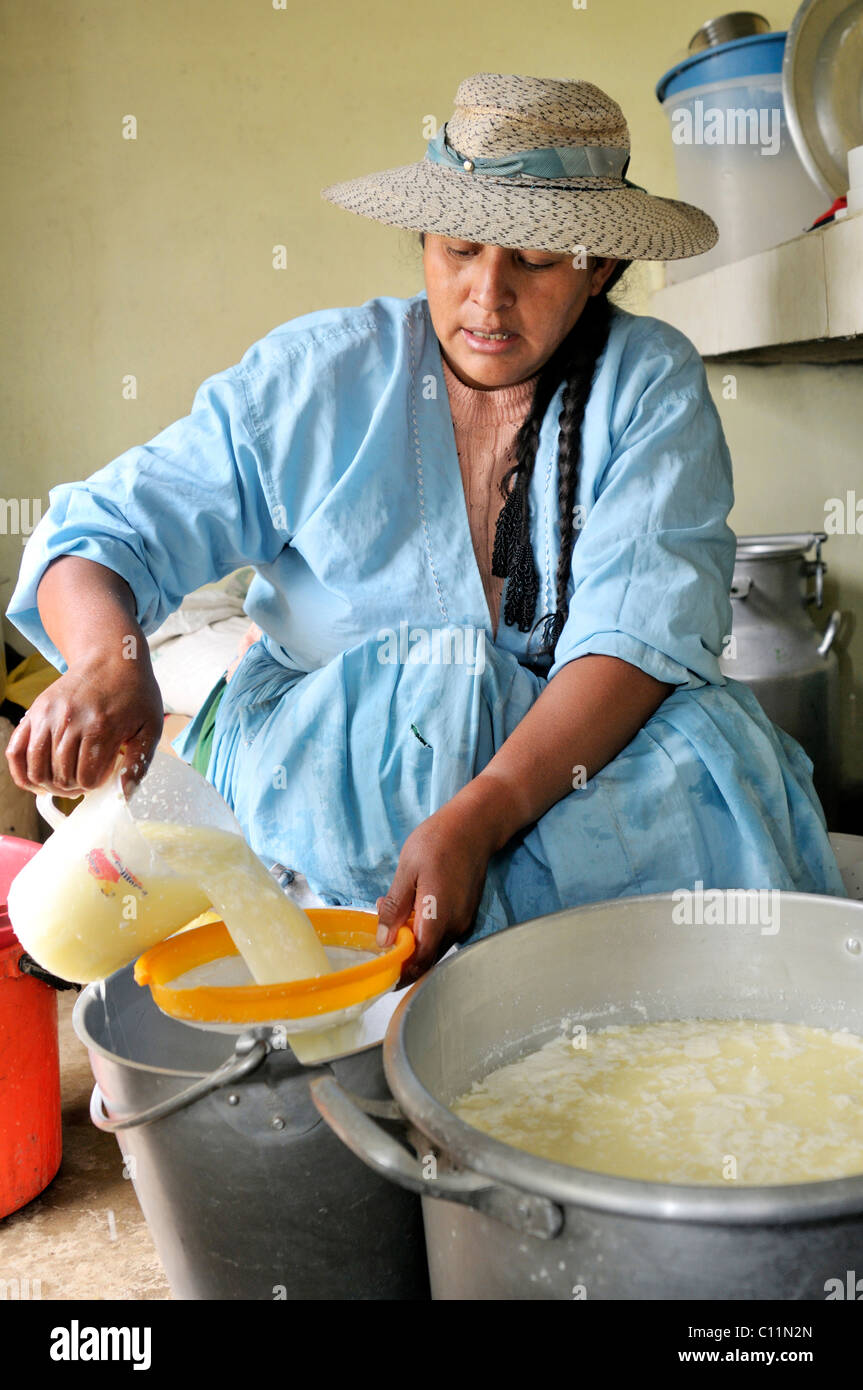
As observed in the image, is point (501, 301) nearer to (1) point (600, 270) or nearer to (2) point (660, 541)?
(1) point (600, 270)

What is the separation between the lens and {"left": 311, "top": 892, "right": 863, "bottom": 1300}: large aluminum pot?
66 cm

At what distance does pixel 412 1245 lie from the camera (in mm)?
1146

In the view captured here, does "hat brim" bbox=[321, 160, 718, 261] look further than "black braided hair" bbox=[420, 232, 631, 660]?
No

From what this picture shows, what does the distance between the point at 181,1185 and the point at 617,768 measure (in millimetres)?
644

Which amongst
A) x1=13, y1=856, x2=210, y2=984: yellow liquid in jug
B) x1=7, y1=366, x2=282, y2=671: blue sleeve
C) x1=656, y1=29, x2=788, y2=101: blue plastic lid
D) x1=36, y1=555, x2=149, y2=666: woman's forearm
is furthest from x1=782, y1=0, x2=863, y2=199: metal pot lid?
x1=13, y1=856, x2=210, y2=984: yellow liquid in jug

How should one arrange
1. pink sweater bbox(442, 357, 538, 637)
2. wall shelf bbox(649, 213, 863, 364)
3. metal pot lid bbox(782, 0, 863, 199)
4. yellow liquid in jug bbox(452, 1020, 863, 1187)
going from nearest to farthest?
yellow liquid in jug bbox(452, 1020, 863, 1187) → pink sweater bbox(442, 357, 538, 637) → wall shelf bbox(649, 213, 863, 364) → metal pot lid bbox(782, 0, 863, 199)

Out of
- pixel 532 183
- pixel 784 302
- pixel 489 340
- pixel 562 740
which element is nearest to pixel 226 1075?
pixel 562 740

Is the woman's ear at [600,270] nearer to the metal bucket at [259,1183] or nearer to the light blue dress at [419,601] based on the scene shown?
the light blue dress at [419,601]

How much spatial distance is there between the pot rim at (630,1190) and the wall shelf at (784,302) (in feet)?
5.19

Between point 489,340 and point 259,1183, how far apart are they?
0.99m

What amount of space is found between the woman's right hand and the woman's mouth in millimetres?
615

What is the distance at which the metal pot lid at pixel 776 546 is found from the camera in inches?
100

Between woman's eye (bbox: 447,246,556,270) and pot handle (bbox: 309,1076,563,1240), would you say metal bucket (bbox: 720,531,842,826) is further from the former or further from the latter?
pot handle (bbox: 309,1076,563,1240)
